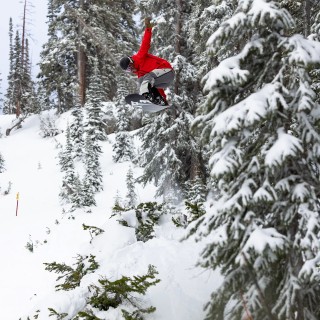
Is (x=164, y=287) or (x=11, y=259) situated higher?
(x=164, y=287)

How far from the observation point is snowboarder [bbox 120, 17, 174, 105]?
8.27 meters

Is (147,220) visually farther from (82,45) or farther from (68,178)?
(82,45)

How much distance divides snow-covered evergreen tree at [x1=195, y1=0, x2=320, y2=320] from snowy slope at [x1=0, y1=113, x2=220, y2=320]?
0.62 m

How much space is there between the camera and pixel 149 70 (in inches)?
338

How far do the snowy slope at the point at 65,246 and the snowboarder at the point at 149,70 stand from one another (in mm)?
3117

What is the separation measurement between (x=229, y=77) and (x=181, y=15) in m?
12.0

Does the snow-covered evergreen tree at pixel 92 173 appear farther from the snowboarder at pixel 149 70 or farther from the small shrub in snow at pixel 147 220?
the snowboarder at pixel 149 70

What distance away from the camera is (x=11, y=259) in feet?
44.9

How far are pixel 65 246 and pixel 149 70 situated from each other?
8.05 m

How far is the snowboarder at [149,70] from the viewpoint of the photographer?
827 cm

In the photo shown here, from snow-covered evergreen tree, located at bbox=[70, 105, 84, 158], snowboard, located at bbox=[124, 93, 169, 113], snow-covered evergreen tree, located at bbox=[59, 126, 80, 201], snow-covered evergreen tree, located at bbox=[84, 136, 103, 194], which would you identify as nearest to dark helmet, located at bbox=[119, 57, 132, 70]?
snowboard, located at bbox=[124, 93, 169, 113]

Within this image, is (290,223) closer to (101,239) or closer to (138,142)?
(101,239)

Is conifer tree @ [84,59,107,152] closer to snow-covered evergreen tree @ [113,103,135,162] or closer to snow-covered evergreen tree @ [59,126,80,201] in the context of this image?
snow-covered evergreen tree @ [113,103,135,162]

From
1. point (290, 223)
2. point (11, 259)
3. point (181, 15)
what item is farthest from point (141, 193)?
point (290, 223)
